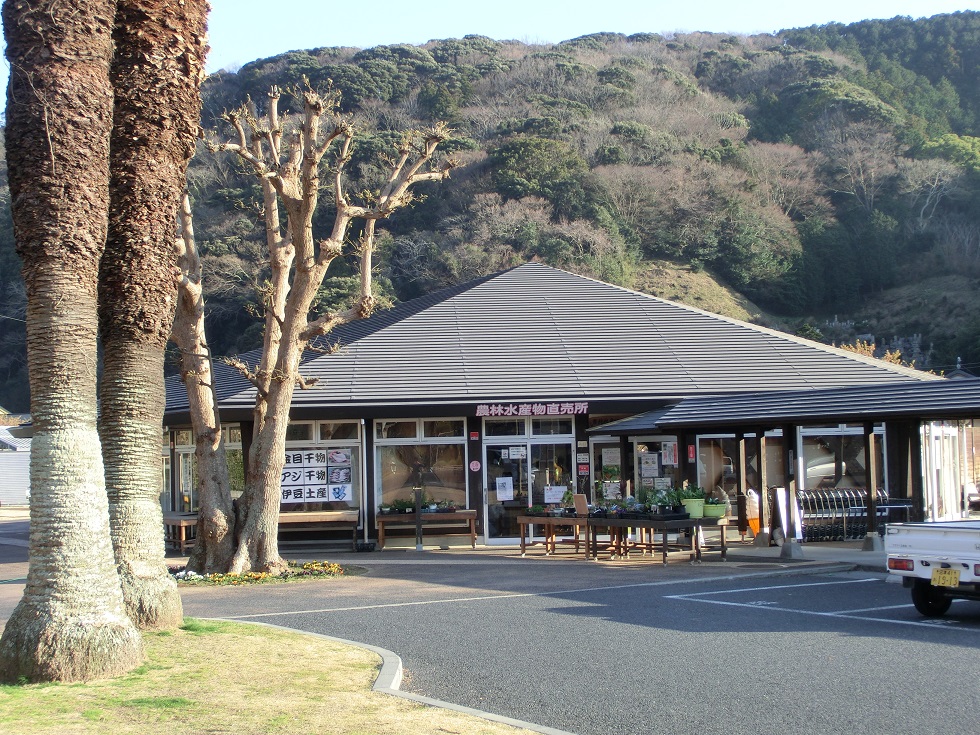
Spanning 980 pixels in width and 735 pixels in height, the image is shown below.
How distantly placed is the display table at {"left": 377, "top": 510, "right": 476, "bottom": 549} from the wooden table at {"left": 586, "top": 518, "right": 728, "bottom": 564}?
2.68m

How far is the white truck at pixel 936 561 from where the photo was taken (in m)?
10.4

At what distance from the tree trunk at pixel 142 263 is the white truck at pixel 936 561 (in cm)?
752

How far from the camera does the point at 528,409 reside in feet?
71.6

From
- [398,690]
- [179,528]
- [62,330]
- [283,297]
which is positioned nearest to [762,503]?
[283,297]

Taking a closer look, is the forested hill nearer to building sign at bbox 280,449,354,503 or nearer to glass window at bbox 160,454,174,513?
glass window at bbox 160,454,174,513

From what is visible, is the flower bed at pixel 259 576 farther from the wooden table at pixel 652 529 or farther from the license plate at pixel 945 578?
the license plate at pixel 945 578

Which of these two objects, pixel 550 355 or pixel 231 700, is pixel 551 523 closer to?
pixel 550 355

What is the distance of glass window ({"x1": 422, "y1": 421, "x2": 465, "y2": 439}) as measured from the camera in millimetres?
22359

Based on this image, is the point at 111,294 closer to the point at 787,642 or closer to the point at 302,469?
the point at 787,642

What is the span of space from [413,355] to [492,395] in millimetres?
2699

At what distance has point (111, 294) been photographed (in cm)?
960

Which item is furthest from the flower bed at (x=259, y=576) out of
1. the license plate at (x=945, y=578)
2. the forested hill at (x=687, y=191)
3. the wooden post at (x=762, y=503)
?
the forested hill at (x=687, y=191)

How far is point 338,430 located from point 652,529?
7847 mm

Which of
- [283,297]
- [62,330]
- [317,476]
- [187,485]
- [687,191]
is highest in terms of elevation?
[687,191]
